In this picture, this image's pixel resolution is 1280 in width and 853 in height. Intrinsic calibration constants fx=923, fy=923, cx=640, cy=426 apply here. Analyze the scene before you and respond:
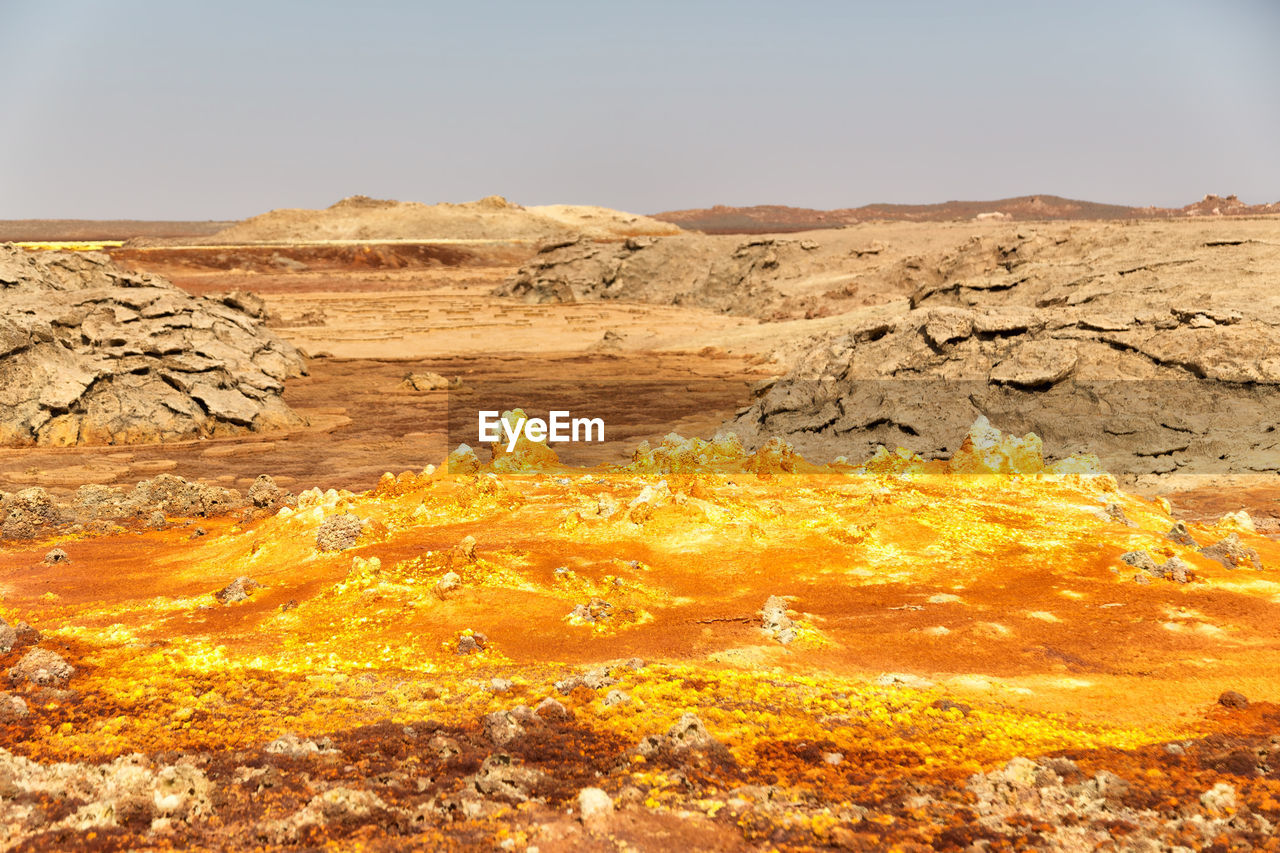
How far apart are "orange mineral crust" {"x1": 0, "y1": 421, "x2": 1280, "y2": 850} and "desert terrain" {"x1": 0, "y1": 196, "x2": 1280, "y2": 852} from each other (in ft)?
0.07

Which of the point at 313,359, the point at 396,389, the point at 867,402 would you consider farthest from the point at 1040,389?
the point at 313,359

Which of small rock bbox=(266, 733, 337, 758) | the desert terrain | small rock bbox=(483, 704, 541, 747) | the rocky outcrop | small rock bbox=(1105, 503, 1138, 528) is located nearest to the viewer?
the desert terrain

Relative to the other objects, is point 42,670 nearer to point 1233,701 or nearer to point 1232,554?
point 1233,701

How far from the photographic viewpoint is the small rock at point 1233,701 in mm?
3971

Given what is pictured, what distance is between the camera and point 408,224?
7519 cm

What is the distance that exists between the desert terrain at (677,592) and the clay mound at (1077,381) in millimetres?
48

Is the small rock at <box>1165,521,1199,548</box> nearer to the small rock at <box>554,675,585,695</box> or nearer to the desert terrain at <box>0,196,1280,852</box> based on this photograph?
the desert terrain at <box>0,196,1280,852</box>

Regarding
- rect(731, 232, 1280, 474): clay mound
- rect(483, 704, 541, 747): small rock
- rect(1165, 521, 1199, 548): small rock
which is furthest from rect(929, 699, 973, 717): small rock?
rect(731, 232, 1280, 474): clay mound

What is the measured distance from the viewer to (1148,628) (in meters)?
5.00

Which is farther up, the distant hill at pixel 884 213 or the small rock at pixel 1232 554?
the distant hill at pixel 884 213

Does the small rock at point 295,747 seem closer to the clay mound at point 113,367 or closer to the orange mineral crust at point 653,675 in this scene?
the orange mineral crust at point 653,675

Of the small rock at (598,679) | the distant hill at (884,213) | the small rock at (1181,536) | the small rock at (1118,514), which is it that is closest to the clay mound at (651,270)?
the small rock at (1118,514)

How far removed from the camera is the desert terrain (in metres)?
3.23

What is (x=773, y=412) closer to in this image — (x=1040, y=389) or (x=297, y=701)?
(x=1040, y=389)
